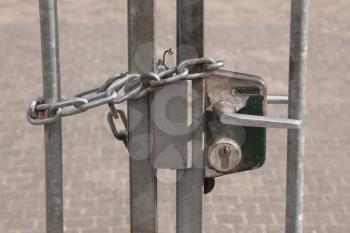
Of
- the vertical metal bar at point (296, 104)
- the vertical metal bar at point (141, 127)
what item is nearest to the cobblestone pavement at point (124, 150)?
the vertical metal bar at point (141, 127)

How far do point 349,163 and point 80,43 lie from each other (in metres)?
4.57

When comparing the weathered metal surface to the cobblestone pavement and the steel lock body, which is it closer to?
the steel lock body

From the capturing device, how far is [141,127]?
7.64ft

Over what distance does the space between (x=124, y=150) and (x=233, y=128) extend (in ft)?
16.1

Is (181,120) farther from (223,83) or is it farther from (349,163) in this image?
(349,163)

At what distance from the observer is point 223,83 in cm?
230

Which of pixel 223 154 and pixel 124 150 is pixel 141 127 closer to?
pixel 223 154

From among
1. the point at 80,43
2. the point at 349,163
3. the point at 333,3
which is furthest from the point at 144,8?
the point at 333,3

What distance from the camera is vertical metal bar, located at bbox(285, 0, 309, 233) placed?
215 cm

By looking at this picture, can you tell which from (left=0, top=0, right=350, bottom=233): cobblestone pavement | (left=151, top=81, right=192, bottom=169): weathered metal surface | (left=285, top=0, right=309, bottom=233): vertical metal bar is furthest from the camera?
(left=0, top=0, right=350, bottom=233): cobblestone pavement

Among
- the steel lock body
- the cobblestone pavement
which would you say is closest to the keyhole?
the steel lock body

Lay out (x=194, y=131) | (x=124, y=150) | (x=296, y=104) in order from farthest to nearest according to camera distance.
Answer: (x=124, y=150) → (x=194, y=131) → (x=296, y=104)

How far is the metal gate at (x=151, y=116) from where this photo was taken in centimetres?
220

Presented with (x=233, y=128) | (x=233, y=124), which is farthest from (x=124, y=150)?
(x=233, y=124)
